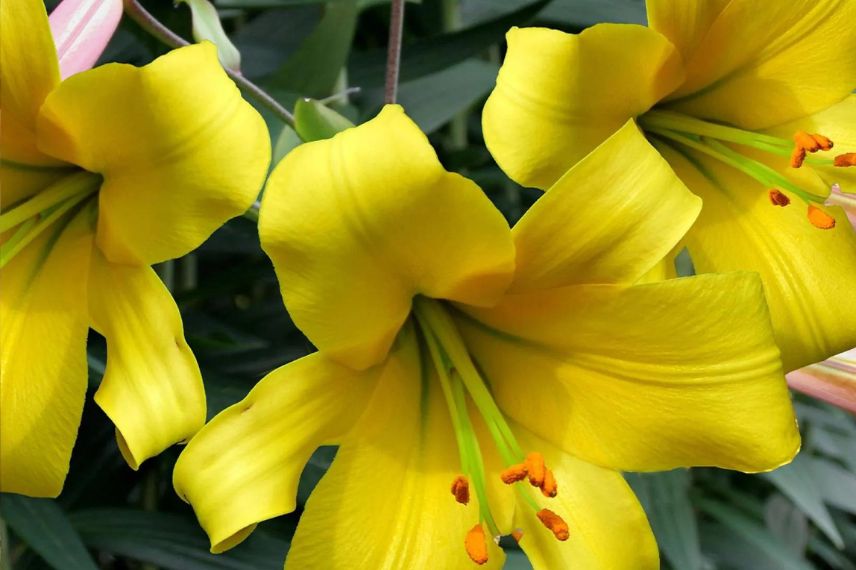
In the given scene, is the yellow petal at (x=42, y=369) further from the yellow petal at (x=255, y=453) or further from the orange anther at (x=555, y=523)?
the orange anther at (x=555, y=523)

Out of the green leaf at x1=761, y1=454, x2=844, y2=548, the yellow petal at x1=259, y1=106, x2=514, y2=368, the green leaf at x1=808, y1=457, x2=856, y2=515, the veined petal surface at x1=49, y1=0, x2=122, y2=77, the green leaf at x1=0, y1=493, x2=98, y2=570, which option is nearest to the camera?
the yellow petal at x1=259, y1=106, x2=514, y2=368

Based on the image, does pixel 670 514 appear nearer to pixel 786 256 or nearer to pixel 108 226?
pixel 786 256

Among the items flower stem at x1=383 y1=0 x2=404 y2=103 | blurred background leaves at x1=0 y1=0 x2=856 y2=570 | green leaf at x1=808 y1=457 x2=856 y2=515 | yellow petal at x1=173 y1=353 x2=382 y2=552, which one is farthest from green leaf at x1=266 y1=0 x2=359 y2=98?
green leaf at x1=808 y1=457 x2=856 y2=515

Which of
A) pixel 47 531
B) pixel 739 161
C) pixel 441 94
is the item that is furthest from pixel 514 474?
pixel 441 94

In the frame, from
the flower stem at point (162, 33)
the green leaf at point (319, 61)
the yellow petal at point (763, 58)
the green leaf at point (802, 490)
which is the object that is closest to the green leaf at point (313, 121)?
the flower stem at point (162, 33)

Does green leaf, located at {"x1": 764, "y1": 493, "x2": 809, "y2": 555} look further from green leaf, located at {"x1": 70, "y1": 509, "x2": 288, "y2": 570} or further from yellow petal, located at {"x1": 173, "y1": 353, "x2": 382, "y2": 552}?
yellow petal, located at {"x1": 173, "y1": 353, "x2": 382, "y2": 552}
